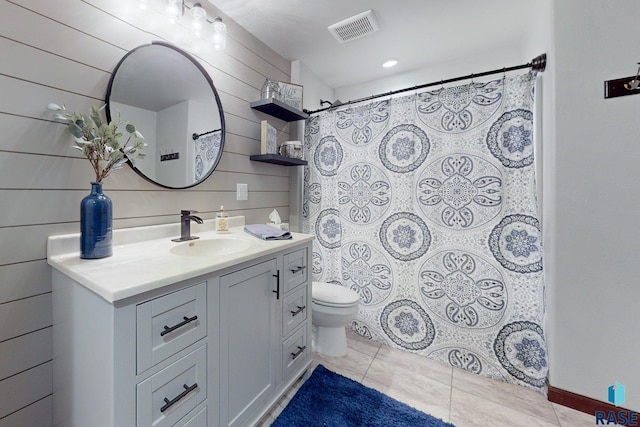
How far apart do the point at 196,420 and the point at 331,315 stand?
94 centimetres

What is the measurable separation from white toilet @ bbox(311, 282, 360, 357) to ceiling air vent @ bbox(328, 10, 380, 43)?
6.00ft

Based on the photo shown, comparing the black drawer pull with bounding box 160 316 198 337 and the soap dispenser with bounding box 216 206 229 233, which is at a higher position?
the soap dispenser with bounding box 216 206 229 233

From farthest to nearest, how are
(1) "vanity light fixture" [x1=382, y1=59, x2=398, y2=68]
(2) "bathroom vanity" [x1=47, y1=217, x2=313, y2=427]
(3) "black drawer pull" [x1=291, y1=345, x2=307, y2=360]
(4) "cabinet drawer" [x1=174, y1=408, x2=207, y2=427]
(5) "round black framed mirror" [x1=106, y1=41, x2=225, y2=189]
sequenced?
(1) "vanity light fixture" [x1=382, y1=59, x2=398, y2=68] < (3) "black drawer pull" [x1=291, y1=345, x2=307, y2=360] < (5) "round black framed mirror" [x1=106, y1=41, x2=225, y2=189] < (4) "cabinet drawer" [x1=174, y1=408, x2=207, y2=427] < (2) "bathroom vanity" [x1=47, y1=217, x2=313, y2=427]

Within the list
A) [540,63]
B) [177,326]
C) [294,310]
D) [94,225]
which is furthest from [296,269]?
[540,63]

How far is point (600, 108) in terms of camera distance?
1.24 meters

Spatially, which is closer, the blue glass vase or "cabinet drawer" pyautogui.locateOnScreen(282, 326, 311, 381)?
the blue glass vase

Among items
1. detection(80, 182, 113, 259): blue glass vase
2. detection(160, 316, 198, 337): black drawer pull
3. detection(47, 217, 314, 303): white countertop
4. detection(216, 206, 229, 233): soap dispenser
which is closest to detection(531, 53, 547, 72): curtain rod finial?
detection(47, 217, 314, 303): white countertop

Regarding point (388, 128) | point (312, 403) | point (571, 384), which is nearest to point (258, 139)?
point (388, 128)

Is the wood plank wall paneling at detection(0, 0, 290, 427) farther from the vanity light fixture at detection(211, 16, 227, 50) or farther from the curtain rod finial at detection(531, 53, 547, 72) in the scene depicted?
the curtain rod finial at detection(531, 53, 547, 72)

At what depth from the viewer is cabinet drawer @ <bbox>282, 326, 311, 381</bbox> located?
1.34m

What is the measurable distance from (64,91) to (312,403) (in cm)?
182

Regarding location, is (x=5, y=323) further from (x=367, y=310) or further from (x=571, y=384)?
(x=571, y=384)

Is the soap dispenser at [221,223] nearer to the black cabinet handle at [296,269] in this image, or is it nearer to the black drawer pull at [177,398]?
the black cabinet handle at [296,269]

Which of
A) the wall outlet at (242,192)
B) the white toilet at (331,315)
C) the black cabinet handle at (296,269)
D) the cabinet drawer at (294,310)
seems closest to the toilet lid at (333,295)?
the white toilet at (331,315)
